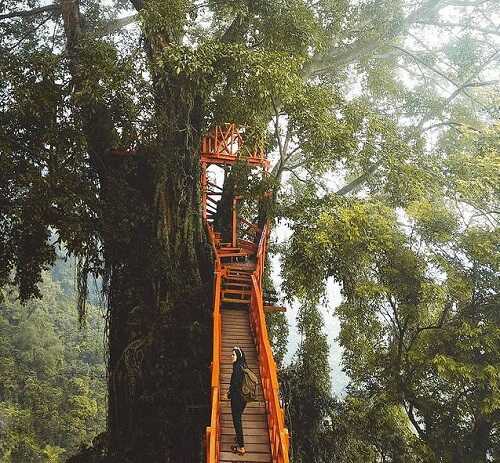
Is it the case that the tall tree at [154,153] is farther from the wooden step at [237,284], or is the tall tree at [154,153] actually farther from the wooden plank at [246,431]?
the wooden plank at [246,431]

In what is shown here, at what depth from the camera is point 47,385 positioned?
22.8 m

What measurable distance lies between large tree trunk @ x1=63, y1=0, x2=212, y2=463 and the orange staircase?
22.6 inches

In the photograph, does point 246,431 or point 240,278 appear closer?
point 246,431

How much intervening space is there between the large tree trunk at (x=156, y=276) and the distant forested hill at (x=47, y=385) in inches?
238

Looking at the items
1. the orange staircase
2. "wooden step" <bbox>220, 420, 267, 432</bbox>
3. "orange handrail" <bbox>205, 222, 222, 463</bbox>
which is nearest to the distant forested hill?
the orange staircase

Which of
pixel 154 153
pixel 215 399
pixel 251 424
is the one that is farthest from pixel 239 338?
pixel 154 153

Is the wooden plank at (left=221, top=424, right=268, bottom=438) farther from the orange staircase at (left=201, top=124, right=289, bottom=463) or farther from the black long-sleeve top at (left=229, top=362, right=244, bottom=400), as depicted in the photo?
the black long-sleeve top at (left=229, top=362, right=244, bottom=400)

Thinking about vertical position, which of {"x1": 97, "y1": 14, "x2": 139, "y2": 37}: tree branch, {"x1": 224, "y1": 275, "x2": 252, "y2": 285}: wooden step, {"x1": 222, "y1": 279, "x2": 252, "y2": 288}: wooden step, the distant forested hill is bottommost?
the distant forested hill

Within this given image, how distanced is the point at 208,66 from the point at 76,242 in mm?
3009

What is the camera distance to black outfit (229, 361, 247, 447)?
15.6ft

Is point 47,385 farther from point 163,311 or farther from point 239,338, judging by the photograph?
point 239,338

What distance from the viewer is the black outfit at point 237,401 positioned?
188 inches

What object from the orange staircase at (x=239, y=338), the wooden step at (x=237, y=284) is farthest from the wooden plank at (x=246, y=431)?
the wooden step at (x=237, y=284)

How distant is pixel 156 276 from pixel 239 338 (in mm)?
1681
